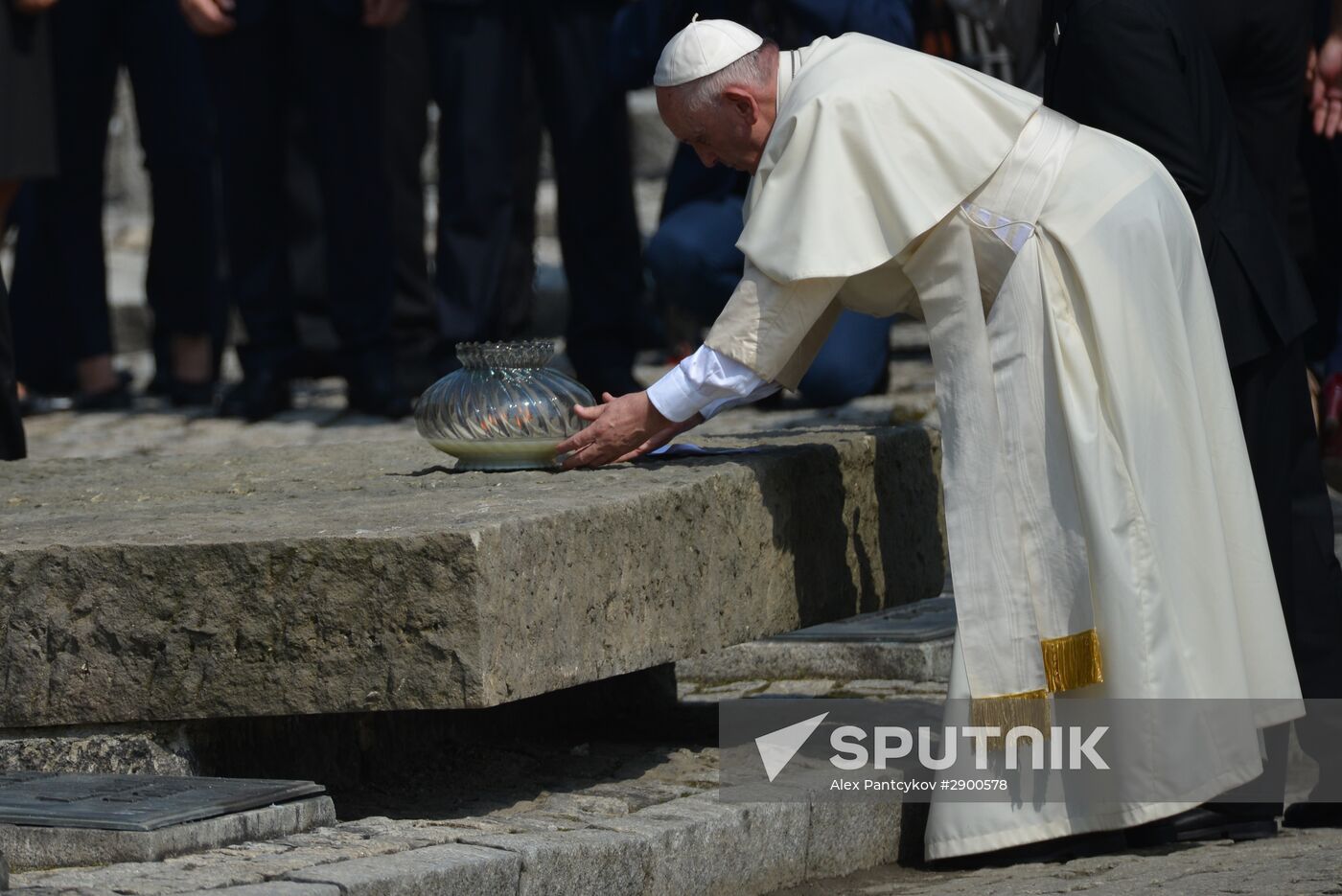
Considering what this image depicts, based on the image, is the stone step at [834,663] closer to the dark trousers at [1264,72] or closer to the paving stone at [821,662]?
the paving stone at [821,662]

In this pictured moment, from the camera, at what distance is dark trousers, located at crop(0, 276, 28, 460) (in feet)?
18.2

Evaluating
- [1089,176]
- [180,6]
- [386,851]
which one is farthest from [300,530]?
[180,6]

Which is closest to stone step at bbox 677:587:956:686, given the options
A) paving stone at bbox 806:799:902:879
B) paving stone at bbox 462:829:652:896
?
paving stone at bbox 806:799:902:879

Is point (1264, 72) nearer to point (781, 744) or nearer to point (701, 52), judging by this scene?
point (701, 52)

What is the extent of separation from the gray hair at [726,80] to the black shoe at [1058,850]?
141cm

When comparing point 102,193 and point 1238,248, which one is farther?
point 102,193

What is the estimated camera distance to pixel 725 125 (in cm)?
406

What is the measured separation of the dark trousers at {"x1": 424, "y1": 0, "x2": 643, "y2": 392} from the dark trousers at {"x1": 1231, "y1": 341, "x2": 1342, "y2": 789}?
3365mm

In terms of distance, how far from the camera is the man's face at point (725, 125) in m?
4.03

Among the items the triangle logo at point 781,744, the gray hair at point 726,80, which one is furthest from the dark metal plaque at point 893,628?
the gray hair at point 726,80

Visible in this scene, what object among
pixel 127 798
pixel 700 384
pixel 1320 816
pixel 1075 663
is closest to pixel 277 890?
pixel 127 798

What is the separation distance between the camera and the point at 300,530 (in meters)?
3.44

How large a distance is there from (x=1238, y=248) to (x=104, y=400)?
17.9ft

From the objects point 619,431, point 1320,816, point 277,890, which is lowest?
point 1320,816
